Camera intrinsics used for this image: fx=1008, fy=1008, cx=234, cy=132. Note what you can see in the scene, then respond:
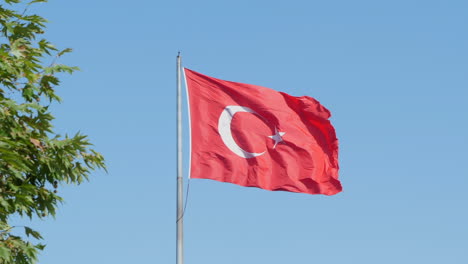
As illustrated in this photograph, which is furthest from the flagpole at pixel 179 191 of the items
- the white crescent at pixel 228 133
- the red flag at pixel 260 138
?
the white crescent at pixel 228 133

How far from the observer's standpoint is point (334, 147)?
93.9 feet

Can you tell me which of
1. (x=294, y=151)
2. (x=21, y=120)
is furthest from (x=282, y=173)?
(x=21, y=120)

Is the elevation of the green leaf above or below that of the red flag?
below

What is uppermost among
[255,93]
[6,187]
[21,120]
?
[255,93]

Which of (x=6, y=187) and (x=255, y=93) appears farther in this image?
(x=255, y=93)

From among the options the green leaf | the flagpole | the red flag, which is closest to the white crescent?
the red flag

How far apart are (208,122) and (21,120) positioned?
5077 mm

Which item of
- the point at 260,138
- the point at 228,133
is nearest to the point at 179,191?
the point at 228,133

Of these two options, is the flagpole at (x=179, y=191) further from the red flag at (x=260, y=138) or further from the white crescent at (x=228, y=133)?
the white crescent at (x=228, y=133)

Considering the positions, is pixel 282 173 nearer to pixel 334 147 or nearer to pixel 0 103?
pixel 334 147

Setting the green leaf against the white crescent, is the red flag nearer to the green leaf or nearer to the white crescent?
the white crescent

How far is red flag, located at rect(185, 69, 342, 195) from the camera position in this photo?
2605cm

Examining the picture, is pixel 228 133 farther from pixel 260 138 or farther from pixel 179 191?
pixel 179 191

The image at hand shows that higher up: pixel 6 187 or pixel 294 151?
pixel 294 151
